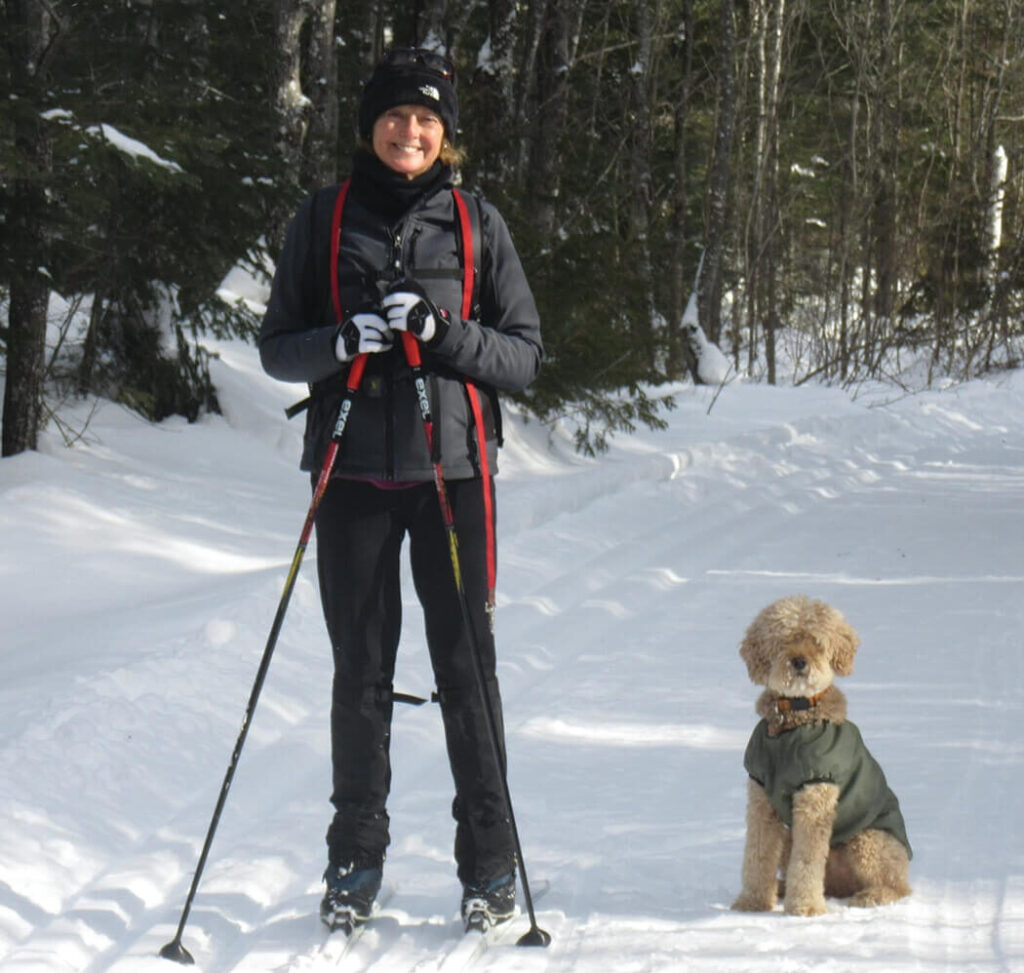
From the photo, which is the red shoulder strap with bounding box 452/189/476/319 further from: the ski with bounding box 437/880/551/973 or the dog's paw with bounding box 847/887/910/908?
the dog's paw with bounding box 847/887/910/908

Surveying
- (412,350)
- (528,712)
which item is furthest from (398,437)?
(528,712)

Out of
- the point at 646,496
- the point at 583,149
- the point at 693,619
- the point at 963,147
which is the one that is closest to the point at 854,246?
the point at 963,147

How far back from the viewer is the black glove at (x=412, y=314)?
3209mm

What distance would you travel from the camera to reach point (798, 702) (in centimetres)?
358

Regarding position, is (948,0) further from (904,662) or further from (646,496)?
(904,662)

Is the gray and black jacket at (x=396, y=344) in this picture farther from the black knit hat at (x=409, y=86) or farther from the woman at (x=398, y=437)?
the black knit hat at (x=409, y=86)

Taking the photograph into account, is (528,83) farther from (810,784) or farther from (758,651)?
(810,784)

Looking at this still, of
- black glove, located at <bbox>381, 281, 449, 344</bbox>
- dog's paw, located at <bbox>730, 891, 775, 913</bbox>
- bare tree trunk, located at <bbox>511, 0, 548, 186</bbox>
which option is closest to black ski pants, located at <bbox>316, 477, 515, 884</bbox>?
Answer: black glove, located at <bbox>381, 281, 449, 344</bbox>

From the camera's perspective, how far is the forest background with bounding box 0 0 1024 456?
8.23 meters

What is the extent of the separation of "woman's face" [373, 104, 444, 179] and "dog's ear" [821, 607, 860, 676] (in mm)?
1629

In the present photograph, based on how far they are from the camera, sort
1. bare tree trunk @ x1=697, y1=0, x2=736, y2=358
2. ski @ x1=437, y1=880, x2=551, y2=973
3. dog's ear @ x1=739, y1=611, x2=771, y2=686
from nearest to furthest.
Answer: ski @ x1=437, y1=880, x2=551, y2=973 < dog's ear @ x1=739, y1=611, x2=771, y2=686 < bare tree trunk @ x1=697, y1=0, x2=736, y2=358

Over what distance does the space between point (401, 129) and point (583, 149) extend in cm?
1175

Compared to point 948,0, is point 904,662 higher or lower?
lower

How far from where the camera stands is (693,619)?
7.26 m
